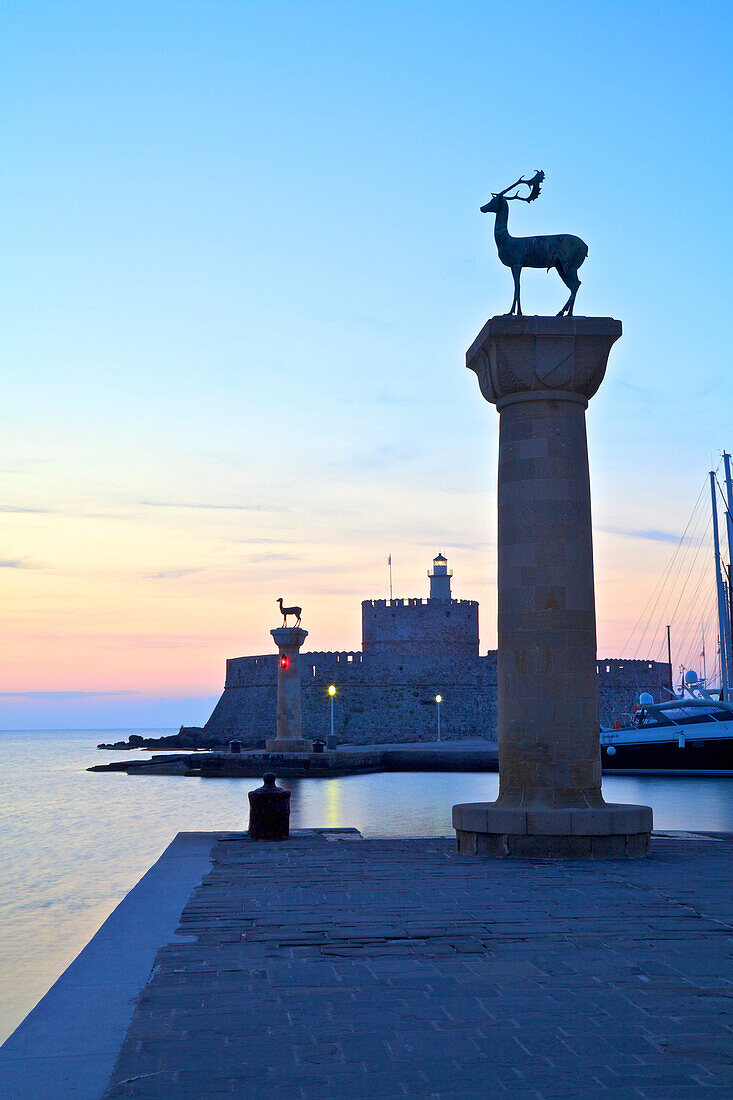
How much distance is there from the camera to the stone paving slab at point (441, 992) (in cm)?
320

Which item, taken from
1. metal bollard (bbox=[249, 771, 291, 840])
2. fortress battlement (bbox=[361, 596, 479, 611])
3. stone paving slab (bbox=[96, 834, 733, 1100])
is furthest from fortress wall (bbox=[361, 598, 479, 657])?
stone paving slab (bbox=[96, 834, 733, 1100])

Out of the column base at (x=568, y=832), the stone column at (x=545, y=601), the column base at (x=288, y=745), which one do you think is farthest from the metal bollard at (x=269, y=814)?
the column base at (x=288, y=745)

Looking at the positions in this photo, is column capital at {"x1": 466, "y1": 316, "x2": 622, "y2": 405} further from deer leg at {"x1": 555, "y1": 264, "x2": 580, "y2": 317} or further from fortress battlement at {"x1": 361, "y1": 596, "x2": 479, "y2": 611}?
fortress battlement at {"x1": 361, "y1": 596, "x2": 479, "y2": 611}

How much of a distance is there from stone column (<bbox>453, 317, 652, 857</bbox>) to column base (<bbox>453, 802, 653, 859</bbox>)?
1cm

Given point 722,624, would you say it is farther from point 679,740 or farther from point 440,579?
point 440,579

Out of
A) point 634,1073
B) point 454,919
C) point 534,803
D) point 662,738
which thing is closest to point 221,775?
point 662,738

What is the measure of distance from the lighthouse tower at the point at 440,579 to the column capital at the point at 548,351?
2049 inches

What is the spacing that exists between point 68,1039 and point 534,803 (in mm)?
5618

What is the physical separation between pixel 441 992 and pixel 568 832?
450 cm

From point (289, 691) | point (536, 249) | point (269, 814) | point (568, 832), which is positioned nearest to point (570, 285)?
point (536, 249)

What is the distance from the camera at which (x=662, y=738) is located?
38375mm

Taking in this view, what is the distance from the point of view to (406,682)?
56.6m

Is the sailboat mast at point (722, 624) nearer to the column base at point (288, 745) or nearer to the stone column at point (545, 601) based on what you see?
the column base at point (288, 745)

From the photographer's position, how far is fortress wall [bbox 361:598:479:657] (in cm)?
5931
